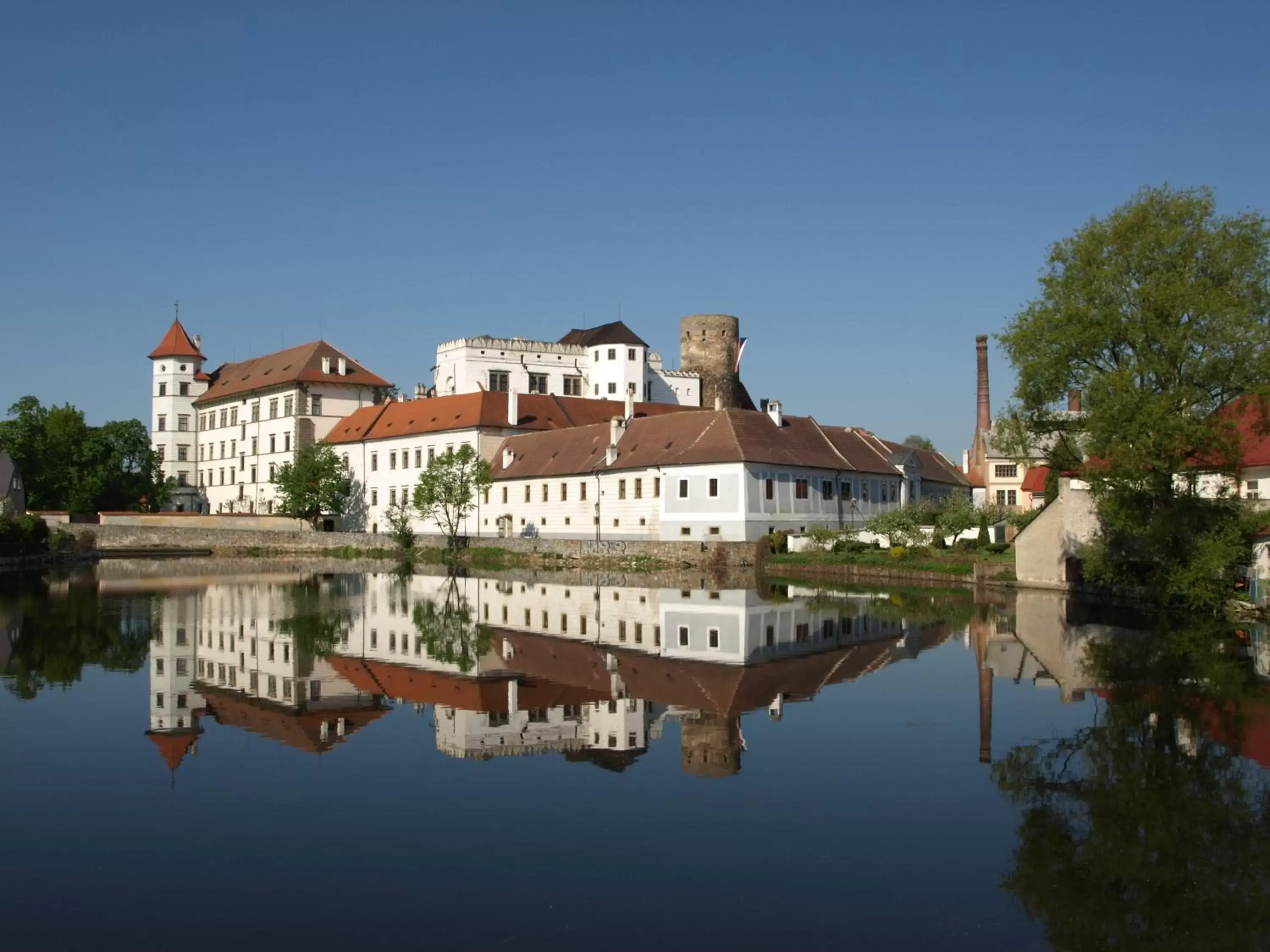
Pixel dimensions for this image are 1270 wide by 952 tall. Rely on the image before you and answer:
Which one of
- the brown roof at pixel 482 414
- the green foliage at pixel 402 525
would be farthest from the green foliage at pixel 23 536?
the brown roof at pixel 482 414

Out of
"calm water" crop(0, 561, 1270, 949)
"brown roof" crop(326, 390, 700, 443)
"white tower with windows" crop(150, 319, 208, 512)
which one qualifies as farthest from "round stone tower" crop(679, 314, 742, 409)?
"calm water" crop(0, 561, 1270, 949)

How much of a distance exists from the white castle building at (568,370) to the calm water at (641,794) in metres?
59.6

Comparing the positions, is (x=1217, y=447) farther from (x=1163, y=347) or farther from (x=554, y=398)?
(x=554, y=398)

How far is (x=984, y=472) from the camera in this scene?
80125 millimetres

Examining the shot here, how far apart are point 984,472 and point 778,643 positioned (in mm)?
59135

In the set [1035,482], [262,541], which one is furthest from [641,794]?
[262,541]

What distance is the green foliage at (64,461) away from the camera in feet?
246

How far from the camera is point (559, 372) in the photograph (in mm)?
87000

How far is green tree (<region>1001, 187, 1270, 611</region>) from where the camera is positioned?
28.0 meters

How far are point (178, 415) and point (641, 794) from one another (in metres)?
90.1

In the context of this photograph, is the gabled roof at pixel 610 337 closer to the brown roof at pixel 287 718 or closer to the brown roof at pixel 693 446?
the brown roof at pixel 693 446

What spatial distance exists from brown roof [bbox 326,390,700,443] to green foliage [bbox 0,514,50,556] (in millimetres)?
19993

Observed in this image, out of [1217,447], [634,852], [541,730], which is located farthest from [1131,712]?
[1217,447]

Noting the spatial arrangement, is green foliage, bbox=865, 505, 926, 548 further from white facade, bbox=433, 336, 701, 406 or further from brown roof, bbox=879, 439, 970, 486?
white facade, bbox=433, 336, 701, 406
